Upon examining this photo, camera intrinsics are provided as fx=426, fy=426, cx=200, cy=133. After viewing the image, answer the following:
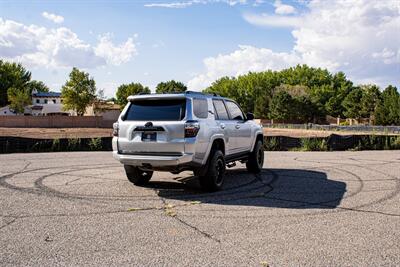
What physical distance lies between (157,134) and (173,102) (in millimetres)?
726

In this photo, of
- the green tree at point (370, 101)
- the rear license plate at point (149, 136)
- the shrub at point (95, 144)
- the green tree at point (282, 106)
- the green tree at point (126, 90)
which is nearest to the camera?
the rear license plate at point (149, 136)

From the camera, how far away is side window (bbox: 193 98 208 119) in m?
8.13

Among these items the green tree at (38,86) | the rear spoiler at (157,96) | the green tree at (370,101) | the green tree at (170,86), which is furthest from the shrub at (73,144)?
the green tree at (38,86)

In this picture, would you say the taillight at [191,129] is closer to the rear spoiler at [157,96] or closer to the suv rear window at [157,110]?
the suv rear window at [157,110]

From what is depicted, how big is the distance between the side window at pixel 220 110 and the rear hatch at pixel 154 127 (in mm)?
1238

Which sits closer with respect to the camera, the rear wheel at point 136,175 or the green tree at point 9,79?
the rear wheel at point 136,175

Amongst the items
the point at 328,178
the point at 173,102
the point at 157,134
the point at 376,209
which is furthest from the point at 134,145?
the point at 328,178

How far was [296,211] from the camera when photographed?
678cm

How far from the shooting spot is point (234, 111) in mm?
10172

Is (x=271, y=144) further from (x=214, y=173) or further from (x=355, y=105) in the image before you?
(x=355, y=105)

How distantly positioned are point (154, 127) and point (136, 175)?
62.4 inches

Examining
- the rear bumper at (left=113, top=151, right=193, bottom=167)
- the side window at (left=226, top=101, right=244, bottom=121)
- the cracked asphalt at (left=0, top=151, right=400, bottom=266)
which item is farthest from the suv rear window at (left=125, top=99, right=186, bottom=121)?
the side window at (left=226, top=101, right=244, bottom=121)

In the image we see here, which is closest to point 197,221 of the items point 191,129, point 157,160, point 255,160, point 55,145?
point 157,160

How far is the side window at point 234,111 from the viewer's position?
9.94m
